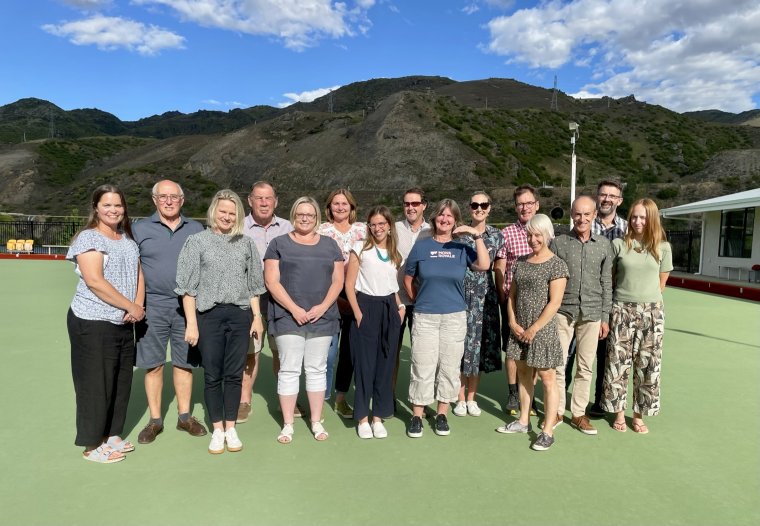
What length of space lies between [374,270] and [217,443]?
159cm

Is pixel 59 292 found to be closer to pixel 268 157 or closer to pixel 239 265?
pixel 239 265

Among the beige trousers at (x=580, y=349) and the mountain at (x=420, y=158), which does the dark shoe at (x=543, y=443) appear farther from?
the mountain at (x=420, y=158)

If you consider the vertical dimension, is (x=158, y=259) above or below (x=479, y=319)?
above

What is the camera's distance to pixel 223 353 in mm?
3365

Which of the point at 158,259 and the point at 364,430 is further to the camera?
the point at 364,430

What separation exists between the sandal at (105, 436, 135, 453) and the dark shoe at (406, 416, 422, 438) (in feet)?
6.24

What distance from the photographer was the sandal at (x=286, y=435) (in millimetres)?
3516

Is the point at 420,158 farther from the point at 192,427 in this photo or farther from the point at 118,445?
the point at 118,445

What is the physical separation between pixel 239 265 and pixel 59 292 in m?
9.89

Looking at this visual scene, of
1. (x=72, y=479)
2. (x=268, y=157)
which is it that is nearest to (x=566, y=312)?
(x=72, y=479)

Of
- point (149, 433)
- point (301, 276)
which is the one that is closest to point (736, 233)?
point (301, 276)

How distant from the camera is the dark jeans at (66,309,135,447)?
3057 mm

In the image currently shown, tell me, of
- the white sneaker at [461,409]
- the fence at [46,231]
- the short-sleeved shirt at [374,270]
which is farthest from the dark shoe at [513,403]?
the fence at [46,231]

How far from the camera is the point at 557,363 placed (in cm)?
345
